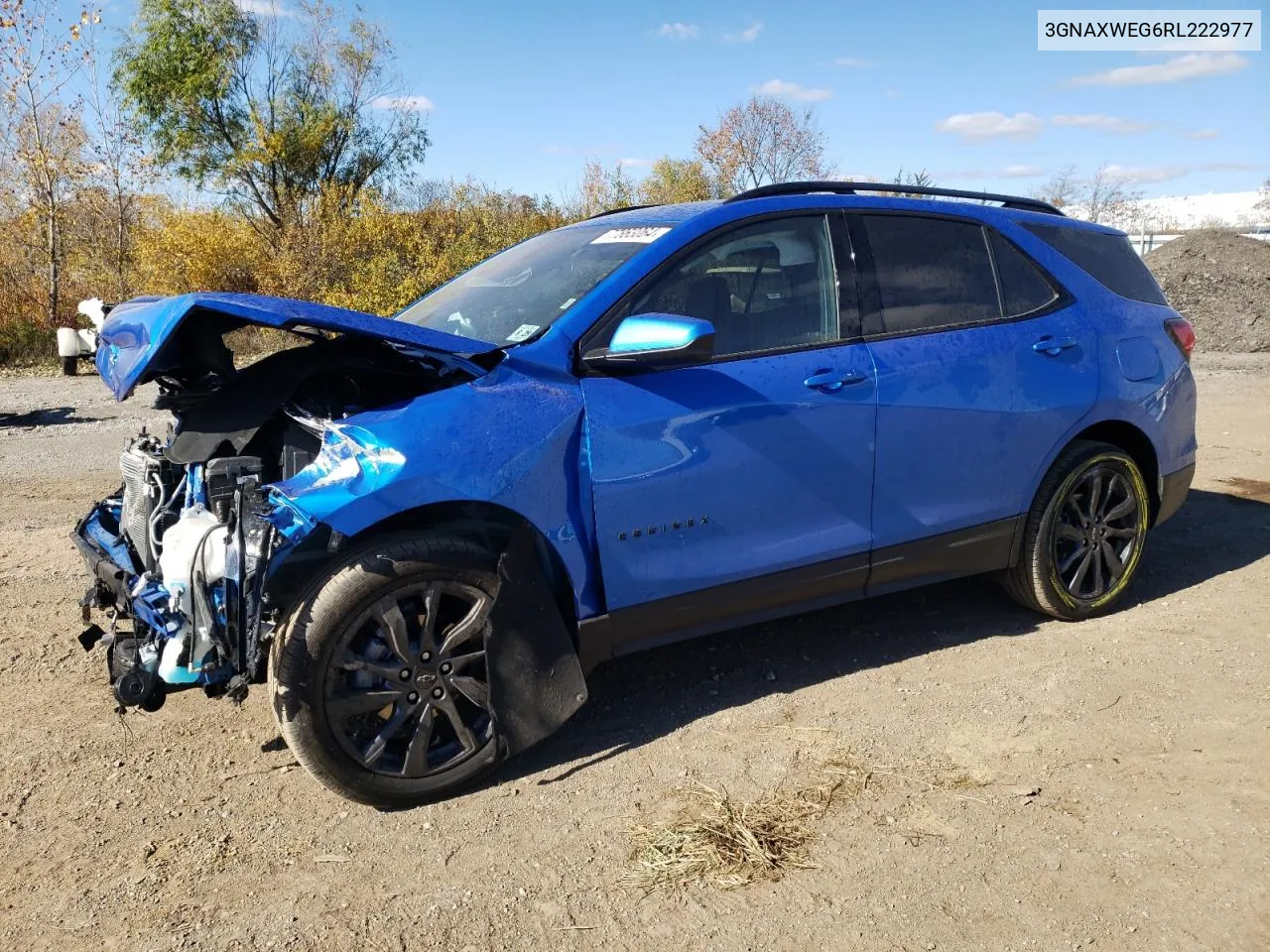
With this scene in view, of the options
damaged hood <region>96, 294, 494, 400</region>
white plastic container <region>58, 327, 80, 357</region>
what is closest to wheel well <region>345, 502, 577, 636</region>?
damaged hood <region>96, 294, 494, 400</region>

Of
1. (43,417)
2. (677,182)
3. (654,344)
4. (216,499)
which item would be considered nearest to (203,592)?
(216,499)

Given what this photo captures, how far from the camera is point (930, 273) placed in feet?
13.3

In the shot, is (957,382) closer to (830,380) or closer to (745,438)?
(830,380)

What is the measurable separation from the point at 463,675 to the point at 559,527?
22.1 inches

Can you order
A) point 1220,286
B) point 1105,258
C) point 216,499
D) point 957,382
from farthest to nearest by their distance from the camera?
point 1220,286 < point 1105,258 < point 957,382 < point 216,499

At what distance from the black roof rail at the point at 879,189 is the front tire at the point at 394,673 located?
1820mm

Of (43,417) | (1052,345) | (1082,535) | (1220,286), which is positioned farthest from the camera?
(1220,286)

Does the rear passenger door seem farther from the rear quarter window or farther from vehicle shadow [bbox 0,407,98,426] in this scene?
vehicle shadow [bbox 0,407,98,426]

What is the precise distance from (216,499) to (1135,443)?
160 inches

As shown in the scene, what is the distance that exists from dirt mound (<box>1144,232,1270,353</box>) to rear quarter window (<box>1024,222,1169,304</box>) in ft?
47.4

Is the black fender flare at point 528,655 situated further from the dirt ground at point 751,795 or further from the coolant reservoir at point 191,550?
the coolant reservoir at point 191,550

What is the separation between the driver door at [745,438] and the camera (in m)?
3.29

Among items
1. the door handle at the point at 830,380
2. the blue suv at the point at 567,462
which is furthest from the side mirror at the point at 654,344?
the door handle at the point at 830,380

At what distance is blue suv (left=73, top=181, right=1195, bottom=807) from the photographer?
2.98 meters
